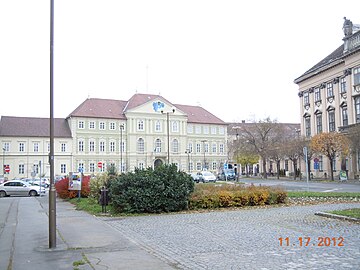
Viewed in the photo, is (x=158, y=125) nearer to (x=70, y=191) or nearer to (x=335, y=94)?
(x=335, y=94)

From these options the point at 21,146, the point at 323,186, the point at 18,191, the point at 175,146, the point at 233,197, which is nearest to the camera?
the point at 233,197

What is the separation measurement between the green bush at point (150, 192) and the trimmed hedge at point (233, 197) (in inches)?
34.7

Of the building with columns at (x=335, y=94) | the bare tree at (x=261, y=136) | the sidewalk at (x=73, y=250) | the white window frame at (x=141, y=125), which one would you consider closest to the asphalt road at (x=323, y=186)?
the building with columns at (x=335, y=94)

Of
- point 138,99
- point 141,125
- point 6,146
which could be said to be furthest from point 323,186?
point 6,146

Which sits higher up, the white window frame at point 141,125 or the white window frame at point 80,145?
the white window frame at point 141,125

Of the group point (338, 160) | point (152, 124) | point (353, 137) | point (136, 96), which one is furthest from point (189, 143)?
point (353, 137)

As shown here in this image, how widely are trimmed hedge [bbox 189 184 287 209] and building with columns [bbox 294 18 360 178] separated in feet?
110

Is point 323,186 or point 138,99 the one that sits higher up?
point 138,99

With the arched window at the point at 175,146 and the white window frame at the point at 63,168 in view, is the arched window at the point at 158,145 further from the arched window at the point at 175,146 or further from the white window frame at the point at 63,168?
the white window frame at the point at 63,168

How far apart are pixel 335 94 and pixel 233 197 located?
162 feet

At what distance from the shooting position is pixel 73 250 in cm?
1007

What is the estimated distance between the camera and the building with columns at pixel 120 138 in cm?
8250

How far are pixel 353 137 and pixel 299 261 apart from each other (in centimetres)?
4486

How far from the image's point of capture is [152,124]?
3654 inches
